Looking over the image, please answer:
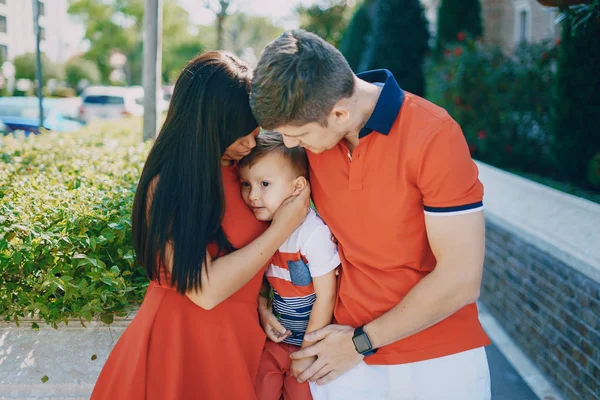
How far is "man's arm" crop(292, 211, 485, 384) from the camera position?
77.9 inches

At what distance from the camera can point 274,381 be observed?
238cm

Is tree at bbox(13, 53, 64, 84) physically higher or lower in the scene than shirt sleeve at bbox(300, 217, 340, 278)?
lower

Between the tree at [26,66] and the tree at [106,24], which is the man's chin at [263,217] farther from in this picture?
the tree at [106,24]

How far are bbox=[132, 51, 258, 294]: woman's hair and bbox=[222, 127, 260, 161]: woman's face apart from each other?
37 mm

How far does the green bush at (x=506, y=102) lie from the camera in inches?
302

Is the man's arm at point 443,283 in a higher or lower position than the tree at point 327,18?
lower

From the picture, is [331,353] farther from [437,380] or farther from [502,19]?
[502,19]

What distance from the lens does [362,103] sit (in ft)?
7.06

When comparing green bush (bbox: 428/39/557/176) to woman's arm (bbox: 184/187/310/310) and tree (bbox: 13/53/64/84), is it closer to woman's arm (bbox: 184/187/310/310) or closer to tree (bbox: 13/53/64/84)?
woman's arm (bbox: 184/187/310/310)

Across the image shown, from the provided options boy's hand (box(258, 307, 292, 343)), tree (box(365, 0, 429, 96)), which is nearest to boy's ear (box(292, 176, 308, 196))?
boy's hand (box(258, 307, 292, 343))

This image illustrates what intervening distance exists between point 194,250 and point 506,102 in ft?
22.0

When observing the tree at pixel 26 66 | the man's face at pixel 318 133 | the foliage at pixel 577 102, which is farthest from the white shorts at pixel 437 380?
the tree at pixel 26 66

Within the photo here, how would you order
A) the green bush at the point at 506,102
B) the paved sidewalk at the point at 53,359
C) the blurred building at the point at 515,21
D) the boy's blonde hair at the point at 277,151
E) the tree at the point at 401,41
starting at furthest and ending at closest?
1. the tree at the point at 401,41
2. the blurred building at the point at 515,21
3. the green bush at the point at 506,102
4. the paved sidewalk at the point at 53,359
5. the boy's blonde hair at the point at 277,151

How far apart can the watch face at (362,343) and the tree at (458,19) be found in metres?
10.4
